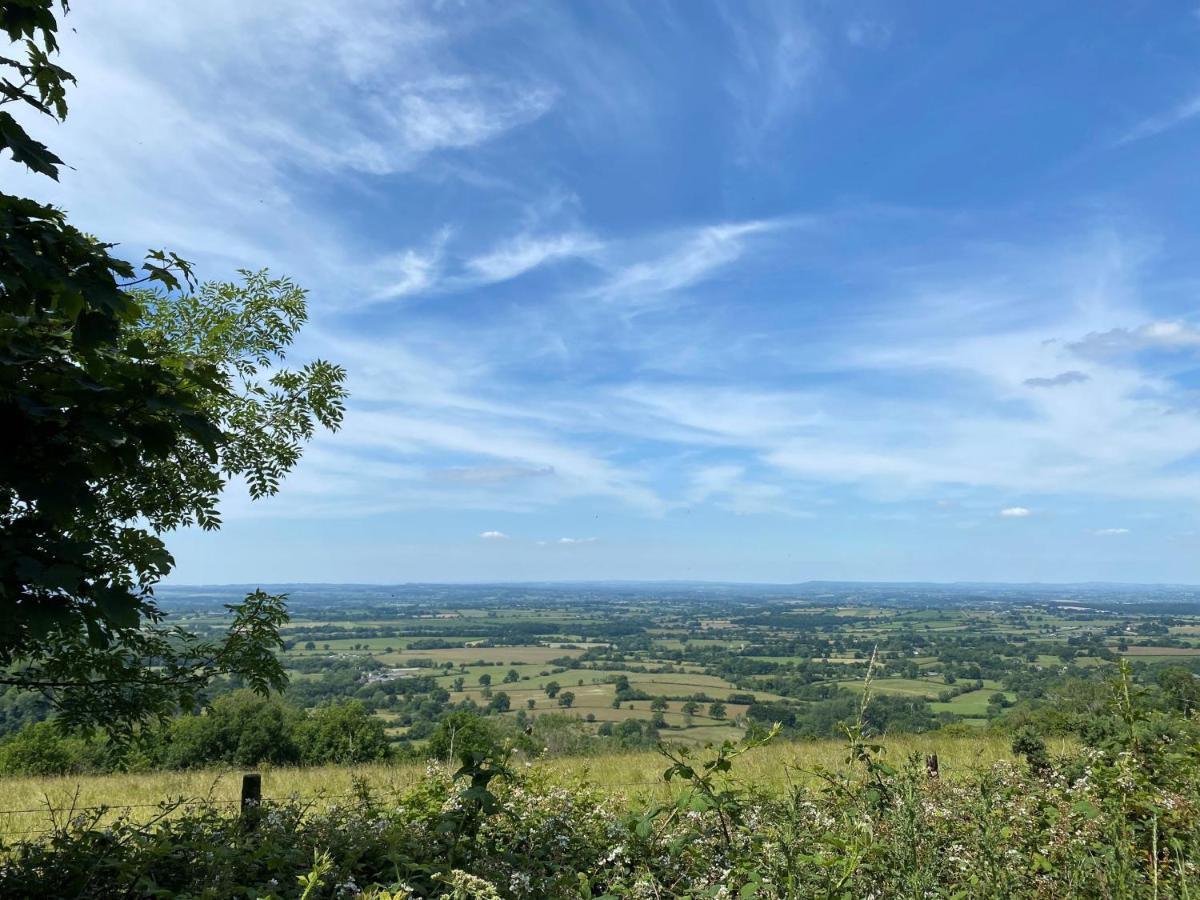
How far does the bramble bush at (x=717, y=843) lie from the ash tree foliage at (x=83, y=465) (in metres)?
0.99

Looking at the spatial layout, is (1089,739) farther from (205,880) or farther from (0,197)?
(0,197)

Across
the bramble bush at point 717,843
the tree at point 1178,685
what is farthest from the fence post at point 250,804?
the tree at point 1178,685

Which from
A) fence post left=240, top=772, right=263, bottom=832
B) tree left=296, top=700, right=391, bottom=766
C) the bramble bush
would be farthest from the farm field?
fence post left=240, top=772, right=263, bottom=832

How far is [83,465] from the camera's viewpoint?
3.16 m

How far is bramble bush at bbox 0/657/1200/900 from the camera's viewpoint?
3414 mm

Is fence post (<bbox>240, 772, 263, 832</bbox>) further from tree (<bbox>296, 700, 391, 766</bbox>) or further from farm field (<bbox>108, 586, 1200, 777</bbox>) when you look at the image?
tree (<bbox>296, 700, 391, 766</bbox>)

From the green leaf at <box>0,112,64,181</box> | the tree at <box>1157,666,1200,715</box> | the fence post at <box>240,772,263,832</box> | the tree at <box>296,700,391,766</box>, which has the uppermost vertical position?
the green leaf at <box>0,112,64,181</box>

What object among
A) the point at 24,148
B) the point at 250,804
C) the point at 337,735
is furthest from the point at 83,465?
the point at 337,735

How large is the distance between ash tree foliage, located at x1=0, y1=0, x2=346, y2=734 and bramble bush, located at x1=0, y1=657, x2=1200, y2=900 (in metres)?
0.99

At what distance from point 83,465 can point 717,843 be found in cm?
433

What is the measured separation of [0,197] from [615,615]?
6797 inches

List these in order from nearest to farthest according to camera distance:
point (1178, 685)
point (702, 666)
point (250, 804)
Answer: point (250, 804) → point (1178, 685) → point (702, 666)

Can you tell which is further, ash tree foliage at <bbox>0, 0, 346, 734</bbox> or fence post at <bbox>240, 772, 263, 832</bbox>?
fence post at <bbox>240, 772, 263, 832</bbox>

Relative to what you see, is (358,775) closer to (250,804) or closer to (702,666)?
(250,804)
